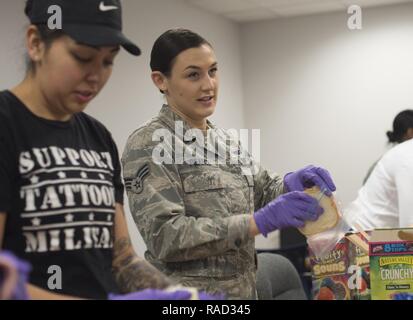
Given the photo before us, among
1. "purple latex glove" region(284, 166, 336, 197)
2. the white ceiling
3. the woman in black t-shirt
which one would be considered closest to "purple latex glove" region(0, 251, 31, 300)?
the woman in black t-shirt

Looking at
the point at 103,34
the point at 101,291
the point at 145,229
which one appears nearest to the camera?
the point at 103,34

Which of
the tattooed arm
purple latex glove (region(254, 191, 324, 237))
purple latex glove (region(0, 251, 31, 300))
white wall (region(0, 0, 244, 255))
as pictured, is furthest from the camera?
white wall (region(0, 0, 244, 255))

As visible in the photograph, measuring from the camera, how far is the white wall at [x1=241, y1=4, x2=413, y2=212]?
597 cm

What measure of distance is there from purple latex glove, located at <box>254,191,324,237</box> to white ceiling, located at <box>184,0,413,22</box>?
13.9 ft

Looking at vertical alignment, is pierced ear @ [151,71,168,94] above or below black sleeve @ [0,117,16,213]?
above

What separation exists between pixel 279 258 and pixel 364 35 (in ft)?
12.8

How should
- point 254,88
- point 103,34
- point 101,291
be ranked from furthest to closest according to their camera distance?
point 254,88, point 101,291, point 103,34

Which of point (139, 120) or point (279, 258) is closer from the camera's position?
point (279, 258)

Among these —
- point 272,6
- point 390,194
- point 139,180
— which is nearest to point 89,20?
point 139,180

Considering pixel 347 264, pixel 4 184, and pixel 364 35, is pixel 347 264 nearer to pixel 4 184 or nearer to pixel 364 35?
pixel 4 184

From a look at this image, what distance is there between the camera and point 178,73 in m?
1.73

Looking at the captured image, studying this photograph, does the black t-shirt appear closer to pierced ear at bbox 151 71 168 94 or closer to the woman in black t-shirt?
the woman in black t-shirt

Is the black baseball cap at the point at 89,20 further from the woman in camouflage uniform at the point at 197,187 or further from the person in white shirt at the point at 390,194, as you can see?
the person in white shirt at the point at 390,194
